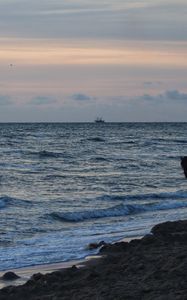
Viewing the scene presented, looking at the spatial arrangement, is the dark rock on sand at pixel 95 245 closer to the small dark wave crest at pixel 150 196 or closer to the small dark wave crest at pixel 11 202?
the small dark wave crest at pixel 11 202

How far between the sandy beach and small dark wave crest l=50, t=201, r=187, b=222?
809 cm

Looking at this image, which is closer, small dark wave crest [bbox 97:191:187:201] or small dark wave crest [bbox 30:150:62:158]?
small dark wave crest [bbox 97:191:187:201]

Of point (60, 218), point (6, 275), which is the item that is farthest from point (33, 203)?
point (6, 275)

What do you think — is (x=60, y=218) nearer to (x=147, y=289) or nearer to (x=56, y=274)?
(x=56, y=274)

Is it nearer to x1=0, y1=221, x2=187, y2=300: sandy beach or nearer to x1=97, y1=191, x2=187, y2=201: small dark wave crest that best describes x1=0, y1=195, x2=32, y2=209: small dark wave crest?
x1=97, y1=191, x2=187, y2=201: small dark wave crest

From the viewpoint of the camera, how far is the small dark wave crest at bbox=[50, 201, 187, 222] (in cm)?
2027

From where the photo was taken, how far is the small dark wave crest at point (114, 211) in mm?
20266

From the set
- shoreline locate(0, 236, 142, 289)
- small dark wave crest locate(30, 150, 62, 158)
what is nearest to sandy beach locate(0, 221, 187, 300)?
shoreline locate(0, 236, 142, 289)

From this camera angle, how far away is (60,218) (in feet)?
65.8

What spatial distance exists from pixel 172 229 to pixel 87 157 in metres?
33.3

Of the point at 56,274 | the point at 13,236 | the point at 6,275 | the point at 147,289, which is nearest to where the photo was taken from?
the point at 147,289

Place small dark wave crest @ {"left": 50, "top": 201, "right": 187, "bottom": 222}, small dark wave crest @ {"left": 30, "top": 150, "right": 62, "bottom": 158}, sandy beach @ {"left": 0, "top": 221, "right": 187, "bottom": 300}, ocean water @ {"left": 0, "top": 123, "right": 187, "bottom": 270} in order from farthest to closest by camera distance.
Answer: small dark wave crest @ {"left": 30, "top": 150, "right": 62, "bottom": 158}, small dark wave crest @ {"left": 50, "top": 201, "right": 187, "bottom": 222}, ocean water @ {"left": 0, "top": 123, "right": 187, "bottom": 270}, sandy beach @ {"left": 0, "top": 221, "right": 187, "bottom": 300}

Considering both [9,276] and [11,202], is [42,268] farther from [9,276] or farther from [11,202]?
[11,202]

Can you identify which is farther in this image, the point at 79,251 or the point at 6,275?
the point at 79,251
